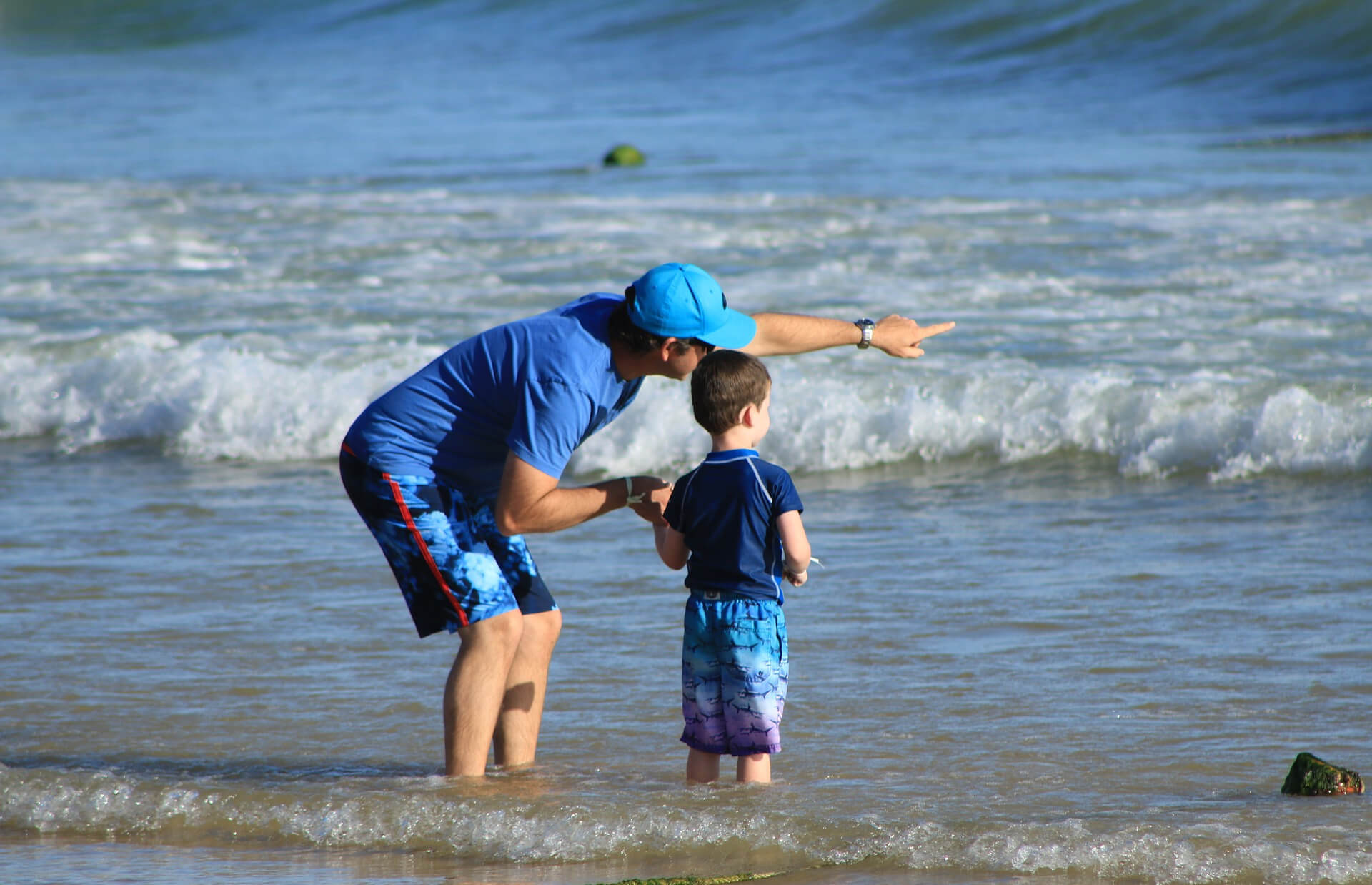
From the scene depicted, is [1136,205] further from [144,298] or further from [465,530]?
[465,530]

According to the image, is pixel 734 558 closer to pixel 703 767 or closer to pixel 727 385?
pixel 727 385

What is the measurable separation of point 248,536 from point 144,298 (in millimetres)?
5940

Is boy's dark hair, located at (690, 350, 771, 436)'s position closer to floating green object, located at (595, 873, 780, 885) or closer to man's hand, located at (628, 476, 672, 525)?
man's hand, located at (628, 476, 672, 525)

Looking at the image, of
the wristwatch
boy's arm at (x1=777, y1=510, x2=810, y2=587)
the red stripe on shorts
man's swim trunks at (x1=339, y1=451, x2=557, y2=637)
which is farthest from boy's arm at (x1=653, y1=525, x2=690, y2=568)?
the wristwatch

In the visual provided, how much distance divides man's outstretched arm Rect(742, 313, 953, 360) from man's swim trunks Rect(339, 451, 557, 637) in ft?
2.60

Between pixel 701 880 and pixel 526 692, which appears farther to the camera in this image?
pixel 526 692

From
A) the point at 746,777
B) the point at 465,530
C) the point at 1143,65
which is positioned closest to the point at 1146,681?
the point at 746,777

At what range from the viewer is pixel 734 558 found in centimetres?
370

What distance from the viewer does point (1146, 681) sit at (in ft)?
16.1

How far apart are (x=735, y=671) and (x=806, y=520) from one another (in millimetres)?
3490

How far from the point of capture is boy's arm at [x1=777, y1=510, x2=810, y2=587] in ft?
11.9

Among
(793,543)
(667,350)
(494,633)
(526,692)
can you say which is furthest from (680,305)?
(526,692)

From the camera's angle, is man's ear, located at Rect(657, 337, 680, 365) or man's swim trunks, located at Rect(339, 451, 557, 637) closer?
man's ear, located at Rect(657, 337, 680, 365)

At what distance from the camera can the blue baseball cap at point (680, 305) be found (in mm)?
3498
